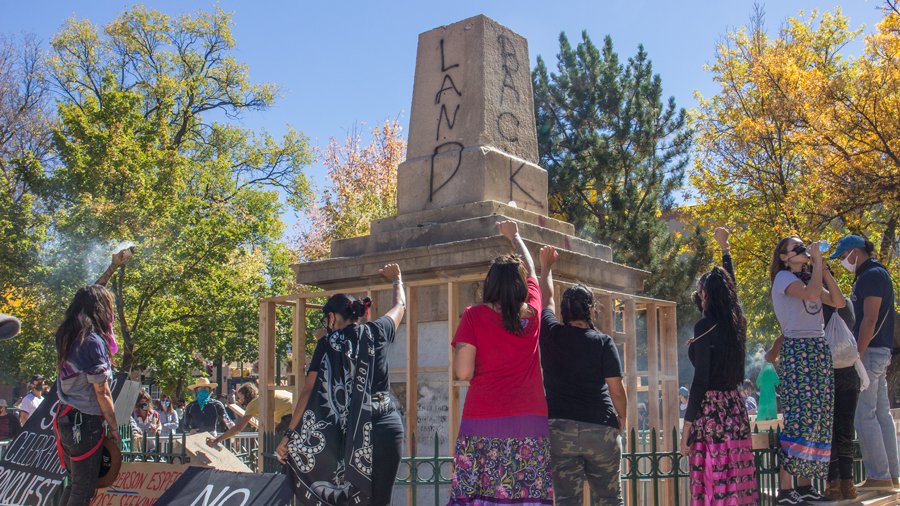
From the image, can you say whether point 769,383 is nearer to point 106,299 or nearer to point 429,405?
point 429,405

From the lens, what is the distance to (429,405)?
629 cm

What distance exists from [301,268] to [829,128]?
12.0 m

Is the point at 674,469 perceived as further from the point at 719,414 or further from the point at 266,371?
the point at 266,371

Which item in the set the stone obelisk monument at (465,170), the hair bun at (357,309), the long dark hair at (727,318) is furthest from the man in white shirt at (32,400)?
the long dark hair at (727,318)

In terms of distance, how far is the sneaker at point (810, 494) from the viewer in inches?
215

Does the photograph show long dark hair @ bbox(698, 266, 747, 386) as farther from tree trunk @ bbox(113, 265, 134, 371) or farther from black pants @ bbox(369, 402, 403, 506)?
tree trunk @ bbox(113, 265, 134, 371)

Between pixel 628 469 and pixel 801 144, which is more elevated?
pixel 801 144

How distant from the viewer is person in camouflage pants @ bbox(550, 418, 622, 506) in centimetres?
446

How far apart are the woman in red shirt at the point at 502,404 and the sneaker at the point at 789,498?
2066 millimetres

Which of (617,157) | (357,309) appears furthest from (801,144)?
→ (357,309)

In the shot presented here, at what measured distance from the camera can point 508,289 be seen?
4285 mm

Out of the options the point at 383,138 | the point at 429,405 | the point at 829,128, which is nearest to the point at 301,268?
the point at 429,405

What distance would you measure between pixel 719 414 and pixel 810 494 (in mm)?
1157

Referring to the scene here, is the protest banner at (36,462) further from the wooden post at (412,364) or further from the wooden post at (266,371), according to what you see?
the wooden post at (412,364)
